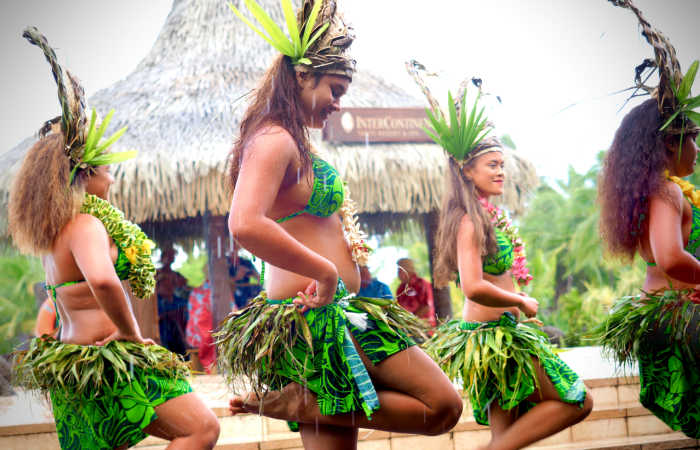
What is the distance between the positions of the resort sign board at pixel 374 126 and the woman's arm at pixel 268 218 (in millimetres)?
5427

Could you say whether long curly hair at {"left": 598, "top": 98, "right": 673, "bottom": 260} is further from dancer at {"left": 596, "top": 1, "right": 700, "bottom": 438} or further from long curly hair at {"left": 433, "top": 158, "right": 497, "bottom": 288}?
long curly hair at {"left": 433, "top": 158, "right": 497, "bottom": 288}

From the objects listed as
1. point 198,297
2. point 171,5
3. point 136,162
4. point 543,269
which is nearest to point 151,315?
point 198,297

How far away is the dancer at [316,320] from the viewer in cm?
176

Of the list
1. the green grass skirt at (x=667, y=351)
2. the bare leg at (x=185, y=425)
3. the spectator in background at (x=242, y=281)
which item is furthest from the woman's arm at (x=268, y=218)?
the spectator in background at (x=242, y=281)

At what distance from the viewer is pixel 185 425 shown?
217 cm

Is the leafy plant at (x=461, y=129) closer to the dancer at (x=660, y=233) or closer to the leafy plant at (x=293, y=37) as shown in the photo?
the dancer at (x=660, y=233)

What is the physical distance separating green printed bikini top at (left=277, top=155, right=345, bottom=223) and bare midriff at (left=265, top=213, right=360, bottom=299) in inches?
1.1

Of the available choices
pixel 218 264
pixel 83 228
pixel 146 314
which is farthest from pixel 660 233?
pixel 146 314

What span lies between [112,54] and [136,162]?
7.70 meters

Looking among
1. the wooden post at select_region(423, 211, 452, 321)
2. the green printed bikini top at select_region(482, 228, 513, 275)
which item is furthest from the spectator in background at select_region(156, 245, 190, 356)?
the green printed bikini top at select_region(482, 228, 513, 275)

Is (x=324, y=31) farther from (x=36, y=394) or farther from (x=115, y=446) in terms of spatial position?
(x=36, y=394)

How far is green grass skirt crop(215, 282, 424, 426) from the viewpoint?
5.75 ft

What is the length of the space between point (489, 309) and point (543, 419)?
1.59 ft

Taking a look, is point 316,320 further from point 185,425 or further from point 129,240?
point 129,240
